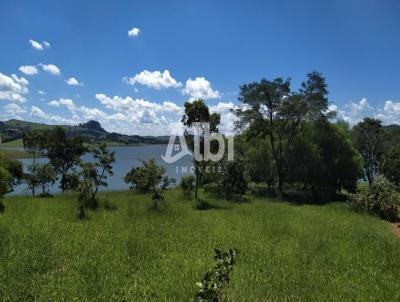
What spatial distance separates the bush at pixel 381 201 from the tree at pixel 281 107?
10518 mm

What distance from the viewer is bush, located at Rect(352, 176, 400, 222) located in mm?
22234

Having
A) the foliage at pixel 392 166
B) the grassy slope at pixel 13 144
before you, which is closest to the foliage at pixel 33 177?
the foliage at pixel 392 166

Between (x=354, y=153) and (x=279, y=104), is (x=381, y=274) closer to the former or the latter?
(x=279, y=104)

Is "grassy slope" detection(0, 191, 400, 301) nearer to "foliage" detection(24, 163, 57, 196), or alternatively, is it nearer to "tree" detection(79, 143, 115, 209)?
"tree" detection(79, 143, 115, 209)

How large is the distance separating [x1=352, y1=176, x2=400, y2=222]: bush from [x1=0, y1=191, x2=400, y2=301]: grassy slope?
5.18 meters

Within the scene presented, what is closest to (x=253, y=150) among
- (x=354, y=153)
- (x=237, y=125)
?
(x=237, y=125)

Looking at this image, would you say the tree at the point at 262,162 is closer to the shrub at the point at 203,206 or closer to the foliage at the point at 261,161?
the foliage at the point at 261,161

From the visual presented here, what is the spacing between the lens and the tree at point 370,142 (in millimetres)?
53875

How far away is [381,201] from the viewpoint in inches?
901

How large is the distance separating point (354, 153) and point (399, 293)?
30.9m

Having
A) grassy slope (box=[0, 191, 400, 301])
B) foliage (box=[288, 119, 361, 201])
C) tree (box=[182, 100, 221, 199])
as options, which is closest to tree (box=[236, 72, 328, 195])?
foliage (box=[288, 119, 361, 201])

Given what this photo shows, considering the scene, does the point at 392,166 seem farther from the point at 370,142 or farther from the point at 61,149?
the point at 61,149

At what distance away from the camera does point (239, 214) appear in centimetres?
2023

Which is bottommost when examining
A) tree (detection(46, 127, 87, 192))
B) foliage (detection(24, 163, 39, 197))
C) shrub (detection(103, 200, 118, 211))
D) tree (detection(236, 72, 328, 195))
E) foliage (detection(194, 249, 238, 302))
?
shrub (detection(103, 200, 118, 211))
